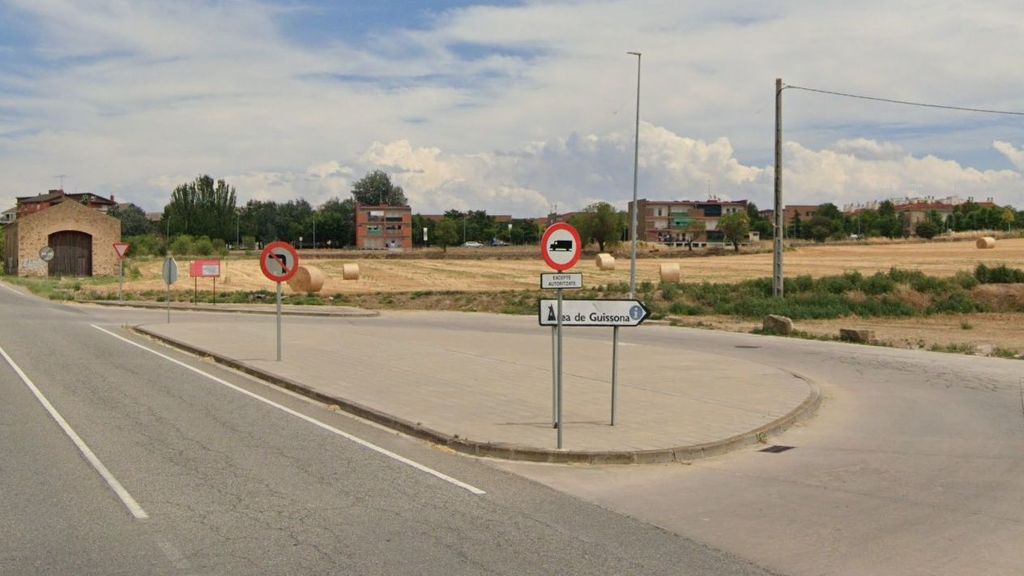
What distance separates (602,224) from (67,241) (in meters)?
57.5

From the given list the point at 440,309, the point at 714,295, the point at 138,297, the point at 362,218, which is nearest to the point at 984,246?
the point at 714,295

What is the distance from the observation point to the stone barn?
69938 millimetres

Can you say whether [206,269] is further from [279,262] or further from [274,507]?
[274,507]

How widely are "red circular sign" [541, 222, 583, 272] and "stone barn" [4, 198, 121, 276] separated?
67730mm

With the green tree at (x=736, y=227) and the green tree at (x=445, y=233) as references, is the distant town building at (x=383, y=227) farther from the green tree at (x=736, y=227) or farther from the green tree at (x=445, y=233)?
the green tree at (x=736, y=227)

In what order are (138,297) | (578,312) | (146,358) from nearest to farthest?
(578,312), (146,358), (138,297)

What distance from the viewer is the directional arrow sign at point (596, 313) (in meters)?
10.7

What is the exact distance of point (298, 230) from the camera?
153m

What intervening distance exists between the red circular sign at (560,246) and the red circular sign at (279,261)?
8.93 meters

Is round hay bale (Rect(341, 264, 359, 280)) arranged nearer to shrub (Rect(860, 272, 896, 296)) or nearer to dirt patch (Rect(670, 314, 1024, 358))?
dirt patch (Rect(670, 314, 1024, 358))

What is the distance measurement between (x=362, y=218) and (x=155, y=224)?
4771 centimetres

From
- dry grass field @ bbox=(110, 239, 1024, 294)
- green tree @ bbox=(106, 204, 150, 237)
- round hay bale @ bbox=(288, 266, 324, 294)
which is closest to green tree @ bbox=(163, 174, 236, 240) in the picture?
green tree @ bbox=(106, 204, 150, 237)

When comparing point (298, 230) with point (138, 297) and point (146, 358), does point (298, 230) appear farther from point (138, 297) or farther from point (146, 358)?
point (146, 358)

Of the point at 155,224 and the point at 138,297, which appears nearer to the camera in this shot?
the point at 138,297
